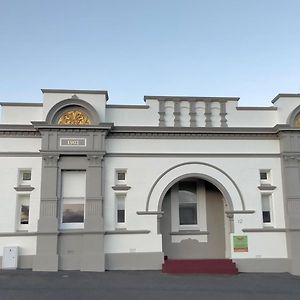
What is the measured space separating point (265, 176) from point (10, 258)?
11.8m

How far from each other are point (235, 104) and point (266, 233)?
6.14 meters

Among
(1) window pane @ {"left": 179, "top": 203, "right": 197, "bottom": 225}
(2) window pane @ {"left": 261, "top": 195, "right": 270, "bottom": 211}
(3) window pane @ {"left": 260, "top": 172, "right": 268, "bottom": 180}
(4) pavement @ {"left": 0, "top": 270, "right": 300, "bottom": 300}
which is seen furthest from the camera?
(1) window pane @ {"left": 179, "top": 203, "right": 197, "bottom": 225}

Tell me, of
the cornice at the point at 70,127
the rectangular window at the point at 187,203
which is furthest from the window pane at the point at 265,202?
the cornice at the point at 70,127

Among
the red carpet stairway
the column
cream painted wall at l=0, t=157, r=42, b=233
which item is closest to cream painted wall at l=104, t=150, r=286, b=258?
the red carpet stairway

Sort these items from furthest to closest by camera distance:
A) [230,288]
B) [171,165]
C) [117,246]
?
[171,165] → [117,246] → [230,288]

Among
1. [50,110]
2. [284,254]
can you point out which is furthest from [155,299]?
[50,110]

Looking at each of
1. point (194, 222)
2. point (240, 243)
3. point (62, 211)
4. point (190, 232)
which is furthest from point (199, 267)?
point (62, 211)

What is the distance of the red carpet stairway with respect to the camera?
1541 centimetres

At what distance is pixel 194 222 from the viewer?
17.5 metres

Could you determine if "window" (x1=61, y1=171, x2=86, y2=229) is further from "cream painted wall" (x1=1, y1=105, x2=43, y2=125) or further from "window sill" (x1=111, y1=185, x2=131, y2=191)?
"cream painted wall" (x1=1, y1=105, x2=43, y2=125)

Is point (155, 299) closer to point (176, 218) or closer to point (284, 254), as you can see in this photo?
point (176, 218)

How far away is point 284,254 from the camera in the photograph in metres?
16.2

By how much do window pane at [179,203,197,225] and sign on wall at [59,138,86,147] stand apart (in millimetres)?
5581

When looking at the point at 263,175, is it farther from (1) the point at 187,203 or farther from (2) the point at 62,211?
(2) the point at 62,211
